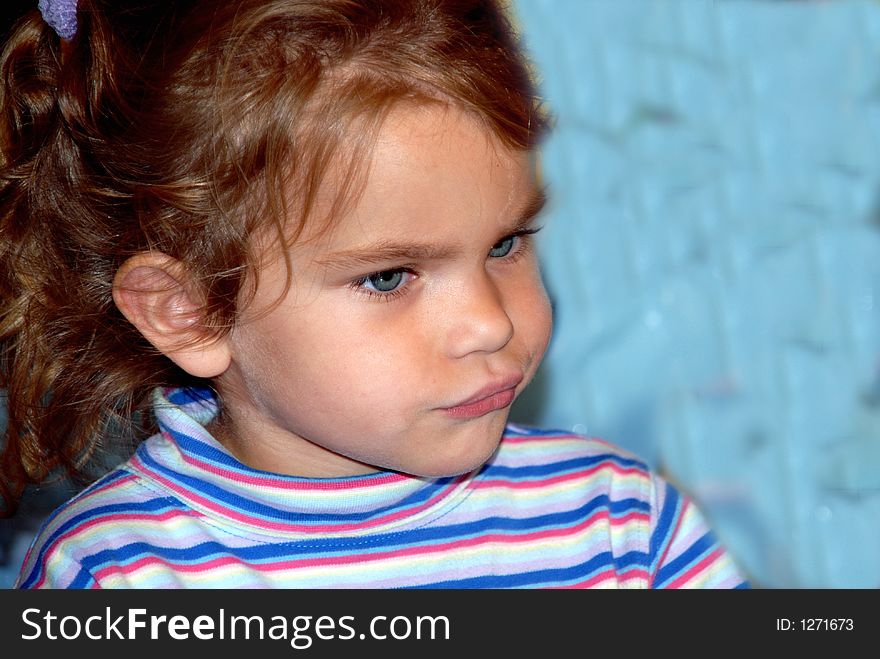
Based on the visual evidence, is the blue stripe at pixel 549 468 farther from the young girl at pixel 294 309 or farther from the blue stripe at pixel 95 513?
the blue stripe at pixel 95 513

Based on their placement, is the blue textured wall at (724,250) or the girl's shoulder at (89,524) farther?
the blue textured wall at (724,250)

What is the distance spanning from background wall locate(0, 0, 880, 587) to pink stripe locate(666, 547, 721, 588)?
43 cm

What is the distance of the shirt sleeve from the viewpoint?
38.8 inches

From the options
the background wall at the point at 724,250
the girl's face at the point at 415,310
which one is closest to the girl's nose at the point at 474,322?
the girl's face at the point at 415,310

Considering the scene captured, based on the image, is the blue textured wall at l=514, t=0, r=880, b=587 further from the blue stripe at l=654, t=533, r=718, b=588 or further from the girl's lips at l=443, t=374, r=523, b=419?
the girl's lips at l=443, t=374, r=523, b=419

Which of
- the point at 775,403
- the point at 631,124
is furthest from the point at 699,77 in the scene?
the point at 775,403

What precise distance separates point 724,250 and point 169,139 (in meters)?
0.81

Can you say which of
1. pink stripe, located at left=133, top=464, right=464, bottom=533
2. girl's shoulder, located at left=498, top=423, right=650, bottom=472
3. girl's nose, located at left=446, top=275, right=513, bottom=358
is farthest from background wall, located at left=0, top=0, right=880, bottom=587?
girl's nose, located at left=446, top=275, right=513, bottom=358

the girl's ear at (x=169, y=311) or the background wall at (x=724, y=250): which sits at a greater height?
the background wall at (x=724, y=250)

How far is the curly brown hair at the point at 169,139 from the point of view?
2.66ft

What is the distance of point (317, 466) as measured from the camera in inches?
38.4

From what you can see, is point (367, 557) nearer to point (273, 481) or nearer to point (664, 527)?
point (273, 481)

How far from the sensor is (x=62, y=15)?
35.2 inches

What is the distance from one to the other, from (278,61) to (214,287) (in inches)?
6.6
